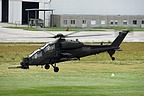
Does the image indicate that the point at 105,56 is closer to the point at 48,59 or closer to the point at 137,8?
the point at 48,59

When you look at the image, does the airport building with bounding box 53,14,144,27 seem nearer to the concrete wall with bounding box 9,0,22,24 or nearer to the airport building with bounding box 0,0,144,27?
the airport building with bounding box 0,0,144,27

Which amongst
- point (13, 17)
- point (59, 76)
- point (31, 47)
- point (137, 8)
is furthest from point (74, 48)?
point (137, 8)

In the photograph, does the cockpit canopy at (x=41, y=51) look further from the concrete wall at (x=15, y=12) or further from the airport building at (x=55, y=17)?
the concrete wall at (x=15, y=12)

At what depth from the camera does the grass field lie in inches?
733

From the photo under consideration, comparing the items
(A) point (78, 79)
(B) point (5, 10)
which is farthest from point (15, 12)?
(A) point (78, 79)

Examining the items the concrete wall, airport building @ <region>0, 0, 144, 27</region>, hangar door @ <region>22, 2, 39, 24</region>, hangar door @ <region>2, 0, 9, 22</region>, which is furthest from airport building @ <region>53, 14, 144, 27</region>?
hangar door @ <region>2, 0, 9, 22</region>

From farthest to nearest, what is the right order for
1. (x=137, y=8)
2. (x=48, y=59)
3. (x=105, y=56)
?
(x=137, y=8) → (x=105, y=56) → (x=48, y=59)

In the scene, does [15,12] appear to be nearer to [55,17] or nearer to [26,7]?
[26,7]

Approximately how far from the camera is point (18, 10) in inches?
3861

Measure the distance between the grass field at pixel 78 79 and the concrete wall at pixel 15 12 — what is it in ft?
197

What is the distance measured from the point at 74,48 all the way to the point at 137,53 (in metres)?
17.4

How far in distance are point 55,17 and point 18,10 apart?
22.7 ft

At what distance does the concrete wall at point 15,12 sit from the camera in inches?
3848

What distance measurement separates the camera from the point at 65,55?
23688 millimetres
